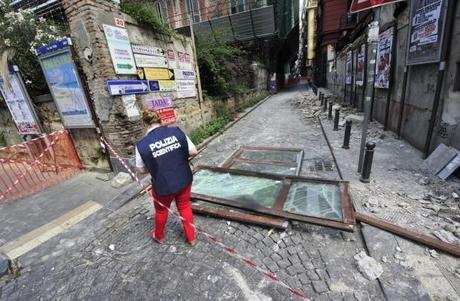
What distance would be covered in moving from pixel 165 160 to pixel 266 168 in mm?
2977

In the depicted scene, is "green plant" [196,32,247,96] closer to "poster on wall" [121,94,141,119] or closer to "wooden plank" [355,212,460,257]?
"poster on wall" [121,94,141,119]

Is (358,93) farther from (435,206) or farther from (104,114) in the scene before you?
(104,114)

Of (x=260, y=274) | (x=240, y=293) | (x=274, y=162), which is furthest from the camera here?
(x=274, y=162)

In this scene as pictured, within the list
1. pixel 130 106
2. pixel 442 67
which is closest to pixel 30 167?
pixel 130 106

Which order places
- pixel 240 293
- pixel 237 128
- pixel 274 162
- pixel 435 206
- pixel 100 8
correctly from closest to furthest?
pixel 240 293 < pixel 435 206 < pixel 100 8 < pixel 274 162 < pixel 237 128

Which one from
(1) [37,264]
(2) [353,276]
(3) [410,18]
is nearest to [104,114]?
(1) [37,264]

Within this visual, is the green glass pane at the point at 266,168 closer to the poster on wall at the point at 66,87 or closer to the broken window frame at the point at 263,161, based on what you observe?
the broken window frame at the point at 263,161

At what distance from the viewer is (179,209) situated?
2814 mm

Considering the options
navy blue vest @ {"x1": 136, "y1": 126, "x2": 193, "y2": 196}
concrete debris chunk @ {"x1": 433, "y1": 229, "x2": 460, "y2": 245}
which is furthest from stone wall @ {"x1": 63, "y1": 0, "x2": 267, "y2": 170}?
concrete debris chunk @ {"x1": 433, "y1": 229, "x2": 460, "y2": 245}

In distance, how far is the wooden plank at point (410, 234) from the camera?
7.96ft

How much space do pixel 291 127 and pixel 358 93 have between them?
3.65 metres

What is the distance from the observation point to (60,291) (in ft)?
7.97

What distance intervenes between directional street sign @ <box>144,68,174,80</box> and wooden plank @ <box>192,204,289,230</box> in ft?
11.7

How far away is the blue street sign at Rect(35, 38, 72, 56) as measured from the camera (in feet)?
14.3
